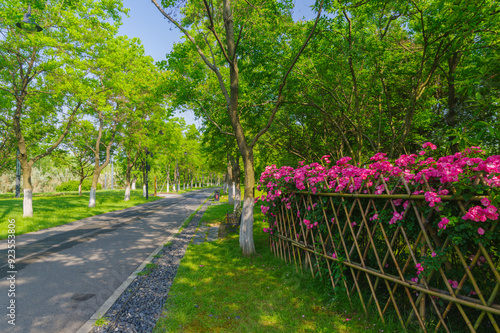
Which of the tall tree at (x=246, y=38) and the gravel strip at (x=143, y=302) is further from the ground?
the tall tree at (x=246, y=38)

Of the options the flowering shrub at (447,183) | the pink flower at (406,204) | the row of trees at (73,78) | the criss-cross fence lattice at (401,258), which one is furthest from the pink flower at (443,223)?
the row of trees at (73,78)

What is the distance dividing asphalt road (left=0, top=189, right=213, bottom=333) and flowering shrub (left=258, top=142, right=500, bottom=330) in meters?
4.71

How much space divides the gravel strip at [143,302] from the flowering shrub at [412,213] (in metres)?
3.35

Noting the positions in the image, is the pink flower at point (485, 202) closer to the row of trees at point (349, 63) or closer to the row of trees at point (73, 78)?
the row of trees at point (349, 63)

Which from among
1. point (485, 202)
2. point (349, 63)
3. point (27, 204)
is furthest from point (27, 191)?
point (485, 202)

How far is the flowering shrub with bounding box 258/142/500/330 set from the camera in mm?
2963

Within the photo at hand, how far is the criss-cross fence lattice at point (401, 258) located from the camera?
3.20 metres

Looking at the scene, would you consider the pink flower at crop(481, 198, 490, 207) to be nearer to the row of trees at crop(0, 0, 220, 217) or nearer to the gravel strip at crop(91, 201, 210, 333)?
the gravel strip at crop(91, 201, 210, 333)

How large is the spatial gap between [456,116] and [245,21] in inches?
282

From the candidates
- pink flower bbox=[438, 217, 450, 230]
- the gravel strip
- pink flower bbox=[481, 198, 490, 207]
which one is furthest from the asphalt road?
pink flower bbox=[481, 198, 490, 207]

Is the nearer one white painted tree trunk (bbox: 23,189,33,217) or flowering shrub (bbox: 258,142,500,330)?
flowering shrub (bbox: 258,142,500,330)

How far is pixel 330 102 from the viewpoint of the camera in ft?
35.7

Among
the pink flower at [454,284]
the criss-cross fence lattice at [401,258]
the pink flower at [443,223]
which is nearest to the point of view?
the pink flower at [443,223]

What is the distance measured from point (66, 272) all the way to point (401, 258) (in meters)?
7.65
